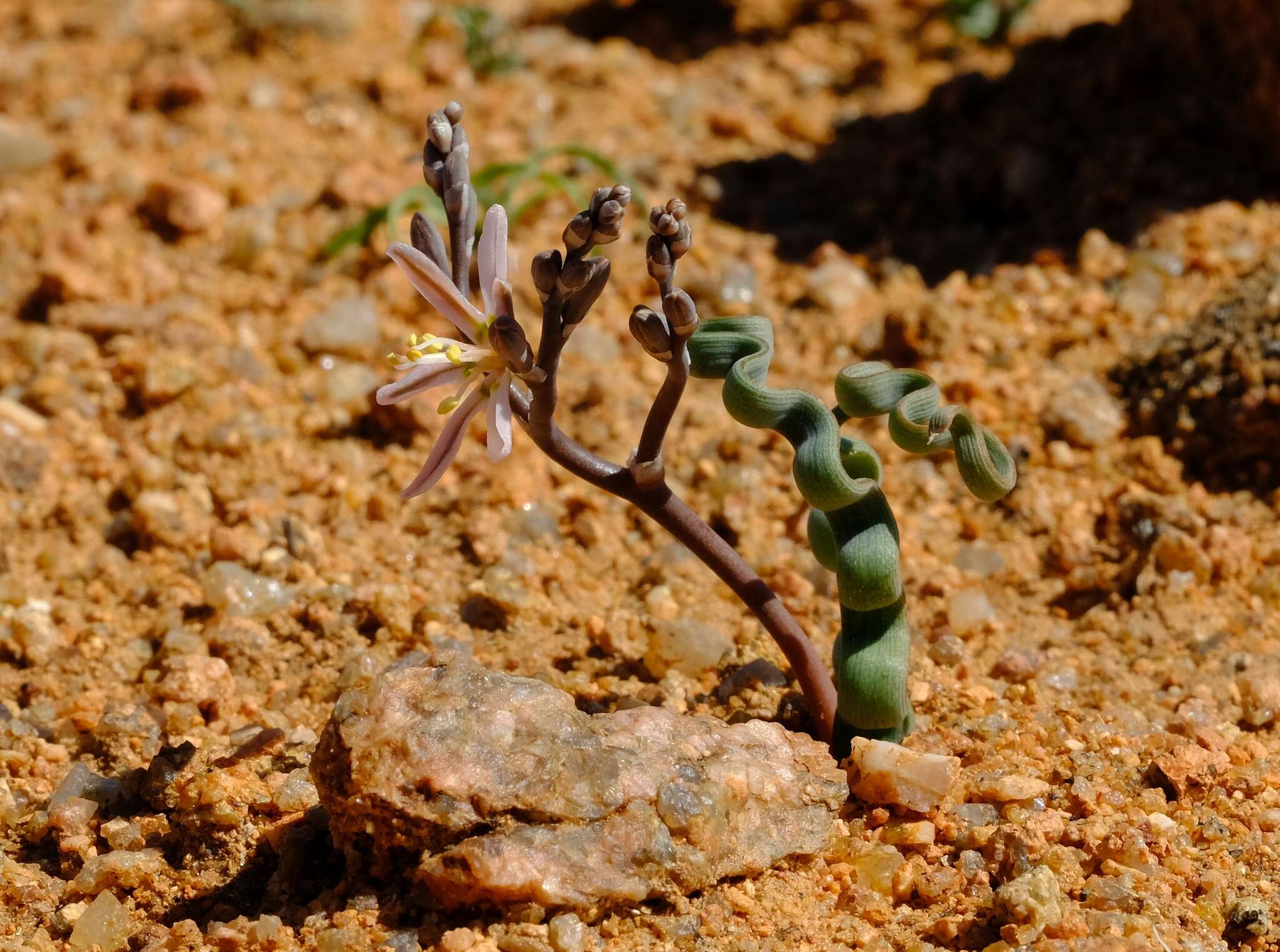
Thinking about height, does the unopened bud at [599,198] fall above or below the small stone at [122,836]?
above

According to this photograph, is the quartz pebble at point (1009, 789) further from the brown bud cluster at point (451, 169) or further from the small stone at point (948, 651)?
the brown bud cluster at point (451, 169)

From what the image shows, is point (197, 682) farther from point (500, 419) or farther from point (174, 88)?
point (174, 88)

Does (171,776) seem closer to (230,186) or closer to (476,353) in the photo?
(476,353)

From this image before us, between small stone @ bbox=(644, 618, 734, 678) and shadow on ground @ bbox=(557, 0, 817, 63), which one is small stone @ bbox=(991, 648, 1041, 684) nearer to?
small stone @ bbox=(644, 618, 734, 678)

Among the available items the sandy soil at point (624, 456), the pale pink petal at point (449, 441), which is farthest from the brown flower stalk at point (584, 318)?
the sandy soil at point (624, 456)

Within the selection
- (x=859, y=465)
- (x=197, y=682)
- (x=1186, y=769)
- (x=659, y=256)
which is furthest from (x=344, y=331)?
(x=1186, y=769)
